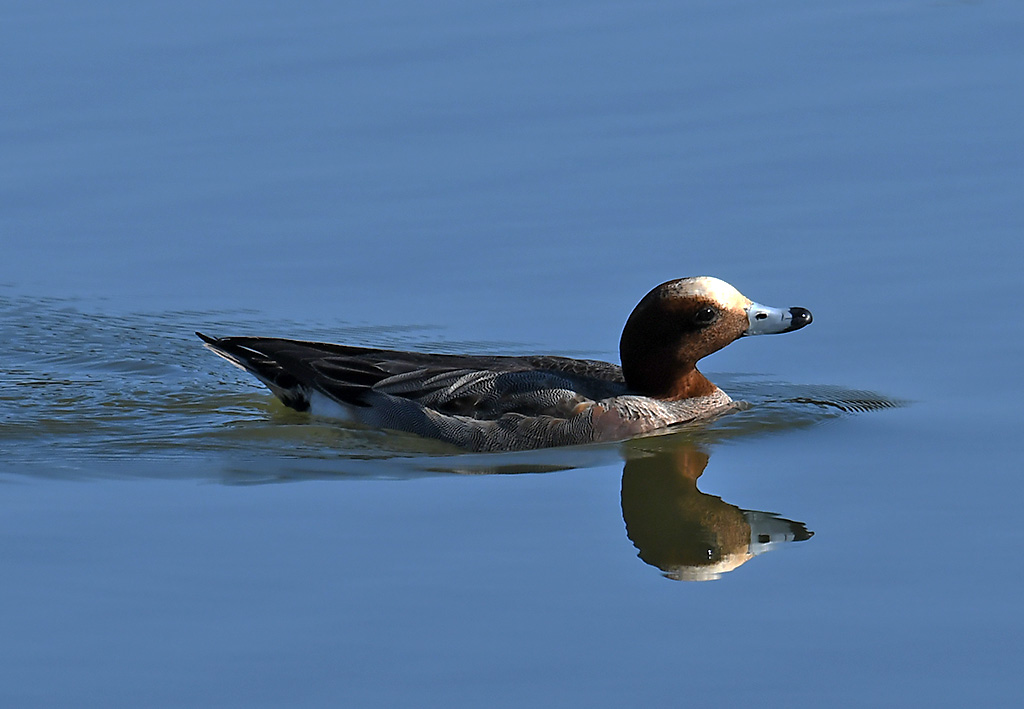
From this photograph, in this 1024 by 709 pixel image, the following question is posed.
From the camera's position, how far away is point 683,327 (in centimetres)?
1112

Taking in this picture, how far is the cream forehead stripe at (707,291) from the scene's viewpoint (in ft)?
36.3

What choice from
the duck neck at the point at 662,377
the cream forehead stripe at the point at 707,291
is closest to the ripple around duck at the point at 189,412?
the duck neck at the point at 662,377

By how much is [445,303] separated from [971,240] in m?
3.83

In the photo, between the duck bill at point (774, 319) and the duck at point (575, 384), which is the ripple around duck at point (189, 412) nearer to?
the duck at point (575, 384)

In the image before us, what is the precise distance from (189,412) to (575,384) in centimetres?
270

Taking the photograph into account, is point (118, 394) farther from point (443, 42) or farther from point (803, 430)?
point (443, 42)

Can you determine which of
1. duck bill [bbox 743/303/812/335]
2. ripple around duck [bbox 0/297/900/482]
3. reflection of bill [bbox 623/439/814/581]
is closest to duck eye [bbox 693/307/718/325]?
duck bill [bbox 743/303/812/335]

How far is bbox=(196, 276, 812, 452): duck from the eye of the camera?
10977mm

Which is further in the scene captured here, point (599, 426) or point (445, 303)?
point (445, 303)

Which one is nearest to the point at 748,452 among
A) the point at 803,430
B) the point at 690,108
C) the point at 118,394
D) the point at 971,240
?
the point at 803,430

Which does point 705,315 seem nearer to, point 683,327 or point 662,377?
point 683,327

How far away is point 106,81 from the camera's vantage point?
642 inches

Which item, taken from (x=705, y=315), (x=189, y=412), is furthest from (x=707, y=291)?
(x=189, y=412)

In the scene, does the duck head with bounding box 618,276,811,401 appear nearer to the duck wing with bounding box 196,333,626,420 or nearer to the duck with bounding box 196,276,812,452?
the duck with bounding box 196,276,812,452
